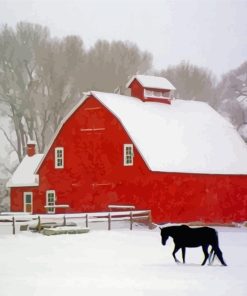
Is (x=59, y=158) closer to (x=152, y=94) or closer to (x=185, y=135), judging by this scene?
(x=152, y=94)

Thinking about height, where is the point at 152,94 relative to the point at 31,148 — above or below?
above

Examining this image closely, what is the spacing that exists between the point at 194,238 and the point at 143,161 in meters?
3.48

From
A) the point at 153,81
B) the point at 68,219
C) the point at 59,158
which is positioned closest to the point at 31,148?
the point at 153,81

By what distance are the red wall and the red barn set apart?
0.01 meters

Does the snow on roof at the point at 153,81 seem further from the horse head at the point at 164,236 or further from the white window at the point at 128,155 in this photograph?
the white window at the point at 128,155

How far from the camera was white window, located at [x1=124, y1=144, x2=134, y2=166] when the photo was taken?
868 cm

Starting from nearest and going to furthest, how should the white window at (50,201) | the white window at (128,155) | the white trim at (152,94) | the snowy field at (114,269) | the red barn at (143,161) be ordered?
1. the snowy field at (114,269)
2. the red barn at (143,161)
3. the white trim at (152,94)
4. the white window at (50,201)
5. the white window at (128,155)

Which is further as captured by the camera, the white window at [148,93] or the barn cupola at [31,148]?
the white window at [148,93]

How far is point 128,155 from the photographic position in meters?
8.85

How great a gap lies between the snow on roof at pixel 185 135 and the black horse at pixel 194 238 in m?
0.97

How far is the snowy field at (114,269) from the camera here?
16.9ft

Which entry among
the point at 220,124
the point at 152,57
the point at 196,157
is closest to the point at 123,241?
the point at 196,157

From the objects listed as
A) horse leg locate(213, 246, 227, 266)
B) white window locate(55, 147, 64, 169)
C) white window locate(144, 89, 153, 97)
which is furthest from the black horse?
white window locate(55, 147, 64, 169)

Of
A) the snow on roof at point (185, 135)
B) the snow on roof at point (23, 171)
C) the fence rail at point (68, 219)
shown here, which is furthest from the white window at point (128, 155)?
the snow on roof at point (23, 171)
